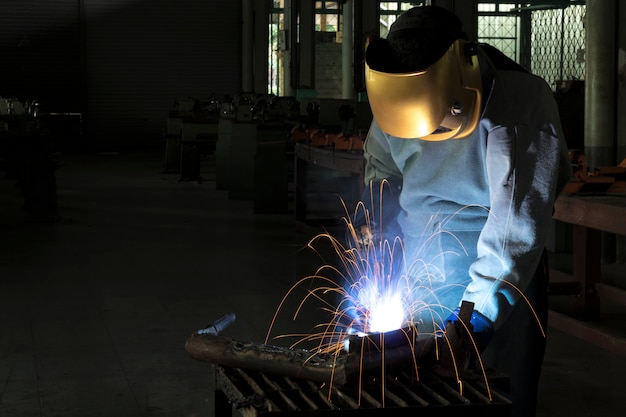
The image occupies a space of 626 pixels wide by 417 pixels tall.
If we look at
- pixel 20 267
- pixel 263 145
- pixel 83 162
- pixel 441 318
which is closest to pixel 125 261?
pixel 20 267

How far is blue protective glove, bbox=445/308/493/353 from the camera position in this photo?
1.98m

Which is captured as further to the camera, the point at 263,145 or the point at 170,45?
the point at 170,45

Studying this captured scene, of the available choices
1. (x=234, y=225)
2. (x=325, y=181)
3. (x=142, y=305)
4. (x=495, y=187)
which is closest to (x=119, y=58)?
(x=325, y=181)

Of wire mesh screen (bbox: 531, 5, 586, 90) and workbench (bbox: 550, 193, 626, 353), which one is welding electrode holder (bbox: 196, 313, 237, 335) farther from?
wire mesh screen (bbox: 531, 5, 586, 90)

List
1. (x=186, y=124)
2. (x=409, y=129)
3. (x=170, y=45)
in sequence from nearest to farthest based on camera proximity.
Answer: (x=409, y=129), (x=186, y=124), (x=170, y=45)

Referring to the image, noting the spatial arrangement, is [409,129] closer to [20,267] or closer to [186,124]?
[20,267]

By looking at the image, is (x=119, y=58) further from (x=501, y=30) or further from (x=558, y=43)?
(x=558, y=43)

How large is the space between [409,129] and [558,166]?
1.14 feet

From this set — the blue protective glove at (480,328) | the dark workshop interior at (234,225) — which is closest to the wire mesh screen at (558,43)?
the dark workshop interior at (234,225)

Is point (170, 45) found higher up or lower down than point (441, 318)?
higher up

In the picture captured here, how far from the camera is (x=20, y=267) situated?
701cm

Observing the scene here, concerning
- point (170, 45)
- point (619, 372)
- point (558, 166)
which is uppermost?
point (170, 45)

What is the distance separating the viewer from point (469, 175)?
2320mm

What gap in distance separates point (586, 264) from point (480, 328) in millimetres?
3395
